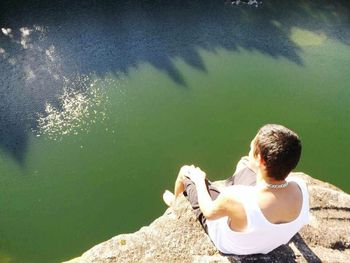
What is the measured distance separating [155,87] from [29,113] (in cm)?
173

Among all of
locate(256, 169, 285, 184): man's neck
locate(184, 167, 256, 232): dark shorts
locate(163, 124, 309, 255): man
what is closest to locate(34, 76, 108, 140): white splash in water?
locate(184, 167, 256, 232): dark shorts

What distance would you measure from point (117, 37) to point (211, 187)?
469cm

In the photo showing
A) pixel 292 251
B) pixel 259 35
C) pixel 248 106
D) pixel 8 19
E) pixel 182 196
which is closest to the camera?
pixel 292 251

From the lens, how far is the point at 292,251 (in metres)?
2.29

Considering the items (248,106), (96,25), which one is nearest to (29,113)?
(96,25)

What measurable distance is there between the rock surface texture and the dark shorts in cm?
6

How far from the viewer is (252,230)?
185cm

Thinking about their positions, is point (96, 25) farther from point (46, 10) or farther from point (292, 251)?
point (292, 251)

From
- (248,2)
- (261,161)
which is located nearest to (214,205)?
(261,161)

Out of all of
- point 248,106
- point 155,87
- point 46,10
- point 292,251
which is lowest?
point 292,251

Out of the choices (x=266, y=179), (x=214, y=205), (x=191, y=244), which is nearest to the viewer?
(x=266, y=179)

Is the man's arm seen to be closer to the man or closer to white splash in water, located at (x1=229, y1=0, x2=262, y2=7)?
the man

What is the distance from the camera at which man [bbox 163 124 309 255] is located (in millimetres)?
1700

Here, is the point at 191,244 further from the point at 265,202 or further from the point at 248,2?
the point at 248,2
